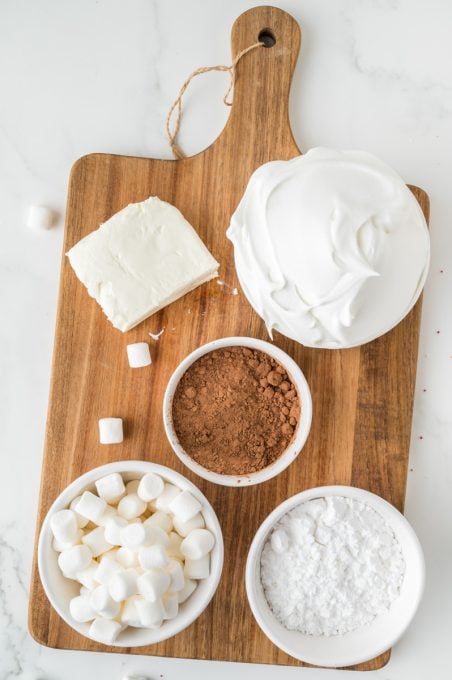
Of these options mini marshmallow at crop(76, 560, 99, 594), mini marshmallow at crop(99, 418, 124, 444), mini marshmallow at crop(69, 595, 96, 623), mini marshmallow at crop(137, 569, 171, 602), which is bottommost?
mini marshmallow at crop(69, 595, 96, 623)

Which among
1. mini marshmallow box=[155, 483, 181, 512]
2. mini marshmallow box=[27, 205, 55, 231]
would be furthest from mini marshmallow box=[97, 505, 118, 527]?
mini marshmallow box=[27, 205, 55, 231]

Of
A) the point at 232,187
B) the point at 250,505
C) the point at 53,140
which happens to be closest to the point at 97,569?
the point at 250,505

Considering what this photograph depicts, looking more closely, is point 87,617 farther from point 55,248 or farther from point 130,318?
point 55,248

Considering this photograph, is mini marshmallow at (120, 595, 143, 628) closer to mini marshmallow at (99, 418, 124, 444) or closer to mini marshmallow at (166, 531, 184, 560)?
mini marshmallow at (166, 531, 184, 560)

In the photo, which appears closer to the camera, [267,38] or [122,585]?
[122,585]

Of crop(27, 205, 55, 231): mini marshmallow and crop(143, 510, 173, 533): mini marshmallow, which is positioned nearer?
crop(143, 510, 173, 533): mini marshmallow

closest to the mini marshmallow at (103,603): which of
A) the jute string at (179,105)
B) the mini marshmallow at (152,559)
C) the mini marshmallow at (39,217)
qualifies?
the mini marshmallow at (152,559)

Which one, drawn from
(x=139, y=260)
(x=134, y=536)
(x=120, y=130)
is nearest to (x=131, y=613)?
(x=134, y=536)

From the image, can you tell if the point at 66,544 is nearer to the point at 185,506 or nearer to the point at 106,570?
the point at 106,570
